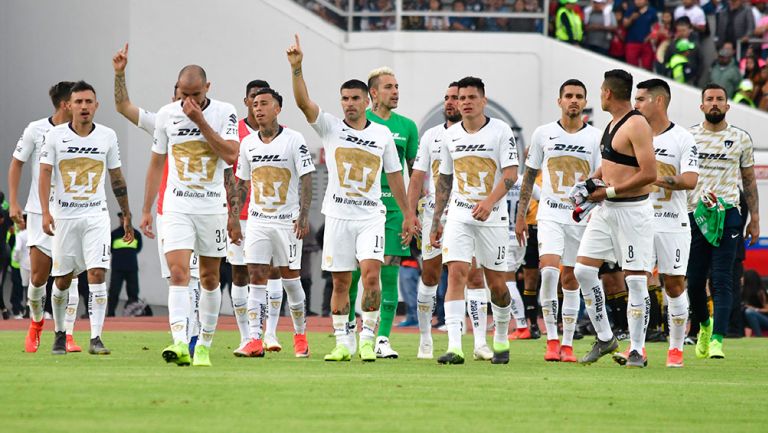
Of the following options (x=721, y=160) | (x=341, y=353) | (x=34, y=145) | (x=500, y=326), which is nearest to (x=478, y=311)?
(x=500, y=326)

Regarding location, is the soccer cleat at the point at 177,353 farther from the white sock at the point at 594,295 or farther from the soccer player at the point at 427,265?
the white sock at the point at 594,295

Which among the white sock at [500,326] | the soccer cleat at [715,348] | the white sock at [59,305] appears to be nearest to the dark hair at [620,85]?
the white sock at [500,326]

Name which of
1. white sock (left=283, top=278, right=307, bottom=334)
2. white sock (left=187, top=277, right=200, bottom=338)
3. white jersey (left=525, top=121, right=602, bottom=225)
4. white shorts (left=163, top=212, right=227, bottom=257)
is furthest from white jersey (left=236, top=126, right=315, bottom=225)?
white jersey (left=525, top=121, right=602, bottom=225)

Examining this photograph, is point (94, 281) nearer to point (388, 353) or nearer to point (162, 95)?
point (388, 353)

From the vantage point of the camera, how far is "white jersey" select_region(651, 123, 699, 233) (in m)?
14.0

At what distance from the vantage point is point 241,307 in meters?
15.1

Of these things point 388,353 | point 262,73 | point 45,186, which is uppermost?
point 262,73

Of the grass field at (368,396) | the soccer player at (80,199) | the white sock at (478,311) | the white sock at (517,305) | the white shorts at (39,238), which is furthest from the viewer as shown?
the white sock at (517,305)

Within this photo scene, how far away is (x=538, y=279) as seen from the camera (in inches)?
819

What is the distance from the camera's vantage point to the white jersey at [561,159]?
582 inches

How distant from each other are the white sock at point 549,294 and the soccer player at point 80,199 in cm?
405

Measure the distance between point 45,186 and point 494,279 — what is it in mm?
4339

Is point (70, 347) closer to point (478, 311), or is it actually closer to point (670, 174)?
point (478, 311)

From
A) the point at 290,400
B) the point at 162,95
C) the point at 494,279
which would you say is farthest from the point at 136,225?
the point at 290,400
